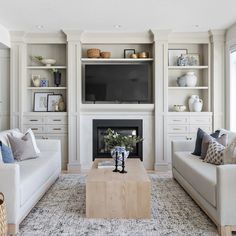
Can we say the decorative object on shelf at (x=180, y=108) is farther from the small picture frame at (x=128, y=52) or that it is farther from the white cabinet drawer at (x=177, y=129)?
the small picture frame at (x=128, y=52)

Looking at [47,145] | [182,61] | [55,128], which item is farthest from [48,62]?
[182,61]

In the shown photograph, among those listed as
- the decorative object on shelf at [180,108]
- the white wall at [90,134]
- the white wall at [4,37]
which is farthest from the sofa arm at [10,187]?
the decorative object on shelf at [180,108]

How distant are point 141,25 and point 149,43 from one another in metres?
0.56

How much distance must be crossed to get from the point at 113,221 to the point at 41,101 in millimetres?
3584

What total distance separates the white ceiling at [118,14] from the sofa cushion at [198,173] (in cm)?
214

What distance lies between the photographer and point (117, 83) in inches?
232

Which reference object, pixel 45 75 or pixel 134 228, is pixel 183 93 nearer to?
pixel 45 75

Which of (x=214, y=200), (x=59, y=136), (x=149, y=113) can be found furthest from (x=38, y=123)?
(x=214, y=200)

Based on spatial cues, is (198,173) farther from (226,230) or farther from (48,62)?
(48,62)

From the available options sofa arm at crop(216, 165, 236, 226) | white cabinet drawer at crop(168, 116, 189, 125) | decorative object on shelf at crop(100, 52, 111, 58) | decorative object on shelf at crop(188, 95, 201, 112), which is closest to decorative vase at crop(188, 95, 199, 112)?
decorative object on shelf at crop(188, 95, 201, 112)

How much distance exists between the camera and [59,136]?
19.0ft

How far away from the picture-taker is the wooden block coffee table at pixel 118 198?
10.4 ft

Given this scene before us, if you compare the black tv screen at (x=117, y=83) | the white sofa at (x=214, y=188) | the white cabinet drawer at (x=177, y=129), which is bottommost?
the white sofa at (x=214, y=188)

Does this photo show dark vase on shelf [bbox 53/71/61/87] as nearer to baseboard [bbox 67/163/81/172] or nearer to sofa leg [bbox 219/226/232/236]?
baseboard [bbox 67/163/81/172]
